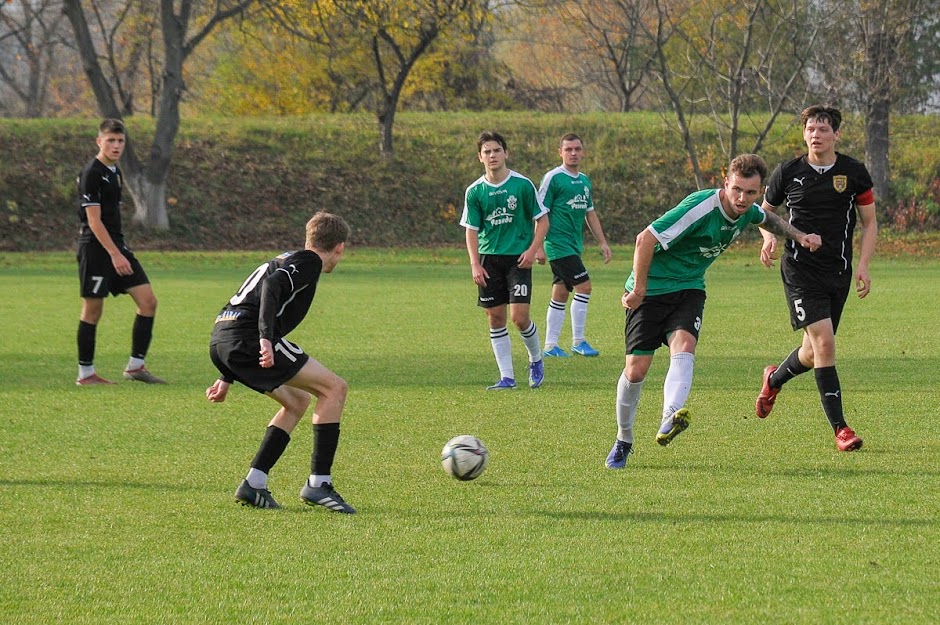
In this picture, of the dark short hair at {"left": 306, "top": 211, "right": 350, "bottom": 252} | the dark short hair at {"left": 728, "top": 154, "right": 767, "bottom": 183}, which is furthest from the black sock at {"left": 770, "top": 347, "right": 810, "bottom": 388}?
the dark short hair at {"left": 306, "top": 211, "right": 350, "bottom": 252}

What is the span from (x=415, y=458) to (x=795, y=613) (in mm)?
3360

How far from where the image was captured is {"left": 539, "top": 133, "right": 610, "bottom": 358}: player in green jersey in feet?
40.4

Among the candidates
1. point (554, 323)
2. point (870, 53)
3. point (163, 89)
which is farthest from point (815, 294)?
point (163, 89)

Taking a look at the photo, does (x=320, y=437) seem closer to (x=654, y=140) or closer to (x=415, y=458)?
(x=415, y=458)

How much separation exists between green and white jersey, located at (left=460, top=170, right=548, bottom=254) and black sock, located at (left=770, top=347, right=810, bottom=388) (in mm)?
2721

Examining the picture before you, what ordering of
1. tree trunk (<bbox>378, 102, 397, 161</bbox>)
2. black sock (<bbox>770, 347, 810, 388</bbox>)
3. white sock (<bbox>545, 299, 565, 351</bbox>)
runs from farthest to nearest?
tree trunk (<bbox>378, 102, 397, 161</bbox>), white sock (<bbox>545, 299, 565, 351</bbox>), black sock (<bbox>770, 347, 810, 388</bbox>)

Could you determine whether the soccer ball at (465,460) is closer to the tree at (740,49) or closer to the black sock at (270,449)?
the black sock at (270,449)

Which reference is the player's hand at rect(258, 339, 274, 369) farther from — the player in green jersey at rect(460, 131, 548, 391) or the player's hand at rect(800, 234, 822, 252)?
the player in green jersey at rect(460, 131, 548, 391)

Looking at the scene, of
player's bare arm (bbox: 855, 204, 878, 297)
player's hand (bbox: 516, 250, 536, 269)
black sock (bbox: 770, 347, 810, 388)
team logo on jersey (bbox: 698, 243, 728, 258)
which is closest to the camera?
team logo on jersey (bbox: 698, 243, 728, 258)

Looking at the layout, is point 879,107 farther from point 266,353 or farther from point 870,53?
point 266,353

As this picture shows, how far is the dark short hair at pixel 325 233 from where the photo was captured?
19.0ft

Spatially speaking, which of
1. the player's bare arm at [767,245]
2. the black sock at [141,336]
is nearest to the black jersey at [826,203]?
the player's bare arm at [767,245]

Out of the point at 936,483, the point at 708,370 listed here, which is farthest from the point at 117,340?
the point at 936,483

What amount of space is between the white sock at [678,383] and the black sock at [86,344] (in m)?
5.66
